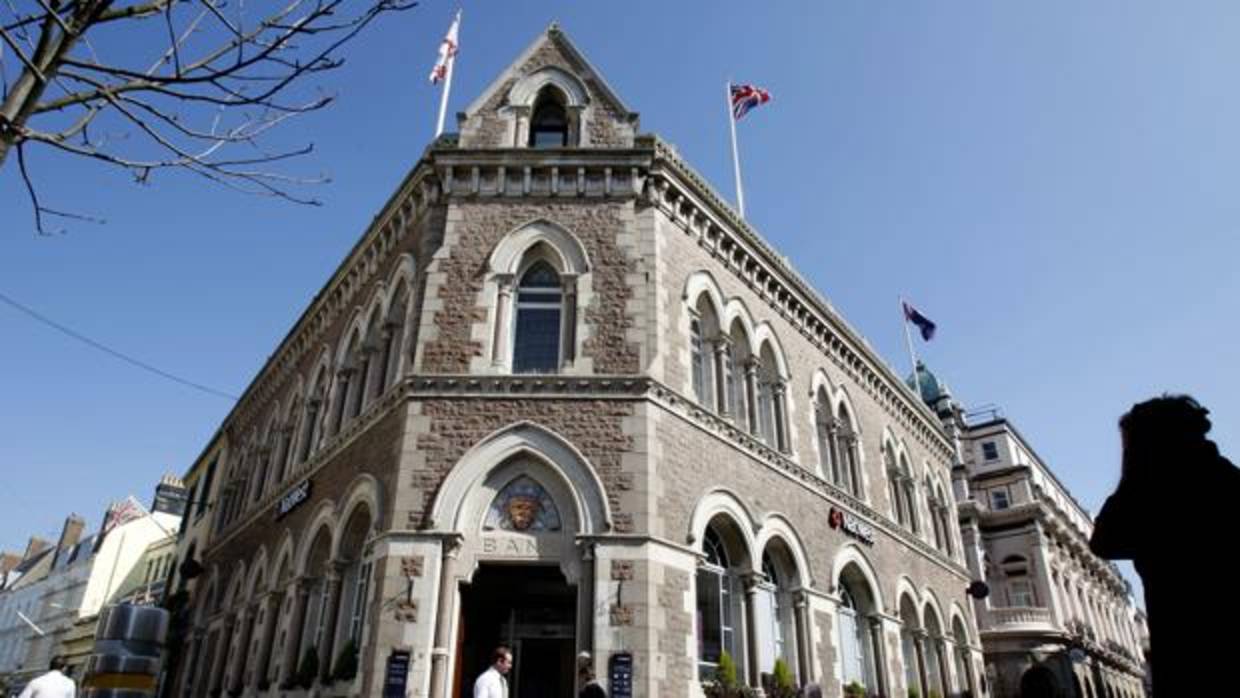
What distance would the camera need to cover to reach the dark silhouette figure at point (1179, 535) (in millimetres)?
2664

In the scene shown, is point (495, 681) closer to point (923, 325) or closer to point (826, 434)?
point (826, 434)

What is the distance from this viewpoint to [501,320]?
13305mm

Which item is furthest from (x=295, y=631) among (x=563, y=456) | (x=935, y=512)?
(x=935, y=512)

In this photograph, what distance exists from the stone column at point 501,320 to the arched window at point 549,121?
3.72 metres

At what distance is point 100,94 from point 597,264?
32.4 ft

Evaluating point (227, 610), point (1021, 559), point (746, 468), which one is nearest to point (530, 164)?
point (746, 468)

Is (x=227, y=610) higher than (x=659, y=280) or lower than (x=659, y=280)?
lower

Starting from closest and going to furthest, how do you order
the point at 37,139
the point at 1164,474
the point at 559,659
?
1. the point at 1164,474
2. the point at 37,139
3. the point at 559,659

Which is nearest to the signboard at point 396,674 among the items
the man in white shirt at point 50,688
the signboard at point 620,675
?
the signboard at point 620,675

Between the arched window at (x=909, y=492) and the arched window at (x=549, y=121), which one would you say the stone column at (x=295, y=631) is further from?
the arched window at (x=909, y=492)

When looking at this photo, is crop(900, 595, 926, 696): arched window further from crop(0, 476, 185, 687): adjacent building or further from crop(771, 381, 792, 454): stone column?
crop(0, 476, 185, 687): adjacent building

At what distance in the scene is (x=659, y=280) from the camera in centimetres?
1374

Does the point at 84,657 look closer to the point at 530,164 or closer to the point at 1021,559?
the point at 530,164

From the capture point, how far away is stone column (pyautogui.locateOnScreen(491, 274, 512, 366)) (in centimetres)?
1297
